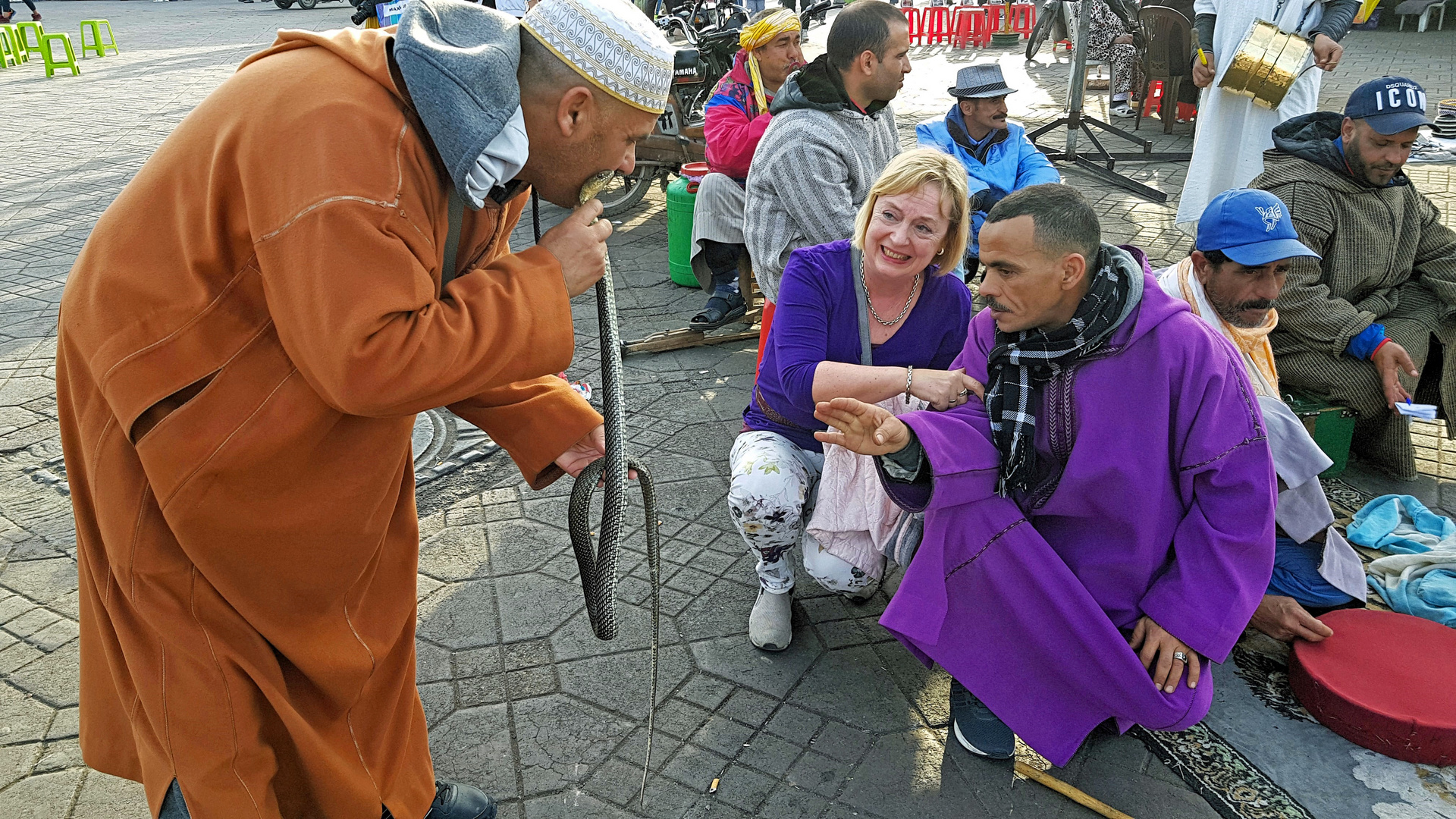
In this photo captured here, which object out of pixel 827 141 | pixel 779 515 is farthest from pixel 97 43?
pixel 779 515

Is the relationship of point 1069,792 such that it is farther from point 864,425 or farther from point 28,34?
point 28,34

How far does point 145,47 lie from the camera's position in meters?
19.8

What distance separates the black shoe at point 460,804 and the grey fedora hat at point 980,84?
4.07 meters

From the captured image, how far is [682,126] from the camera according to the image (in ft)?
25.6

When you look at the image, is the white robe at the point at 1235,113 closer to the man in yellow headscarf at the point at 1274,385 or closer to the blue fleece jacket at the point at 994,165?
the blue fleece jacket at the point at 994,165

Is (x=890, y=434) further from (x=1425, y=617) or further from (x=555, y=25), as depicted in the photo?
(x=1425, y=617)

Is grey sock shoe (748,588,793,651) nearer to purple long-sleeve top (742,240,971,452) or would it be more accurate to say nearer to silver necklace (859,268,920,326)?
purple long-sleeve top (742,240,971,452)

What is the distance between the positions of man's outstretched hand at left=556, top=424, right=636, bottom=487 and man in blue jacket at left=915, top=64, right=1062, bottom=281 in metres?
3.29

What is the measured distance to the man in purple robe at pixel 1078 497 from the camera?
2543 millimetres

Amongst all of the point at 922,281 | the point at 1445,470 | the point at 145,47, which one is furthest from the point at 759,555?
the point at 145,47

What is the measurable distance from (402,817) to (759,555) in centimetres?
136

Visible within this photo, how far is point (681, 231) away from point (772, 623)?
376cm

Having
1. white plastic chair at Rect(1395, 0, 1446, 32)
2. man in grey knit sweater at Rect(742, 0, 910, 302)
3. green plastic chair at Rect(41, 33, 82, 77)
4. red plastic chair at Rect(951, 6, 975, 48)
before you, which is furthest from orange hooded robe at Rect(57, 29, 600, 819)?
green plastic chair at Rect(41, 33, 82, 77)

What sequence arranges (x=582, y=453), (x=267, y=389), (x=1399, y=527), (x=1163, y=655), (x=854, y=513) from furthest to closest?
(x=1399, y=527) → (x=854, y=513) → (x=1163, y=655) → (x=582, y=453) → (x=267, y=389)
